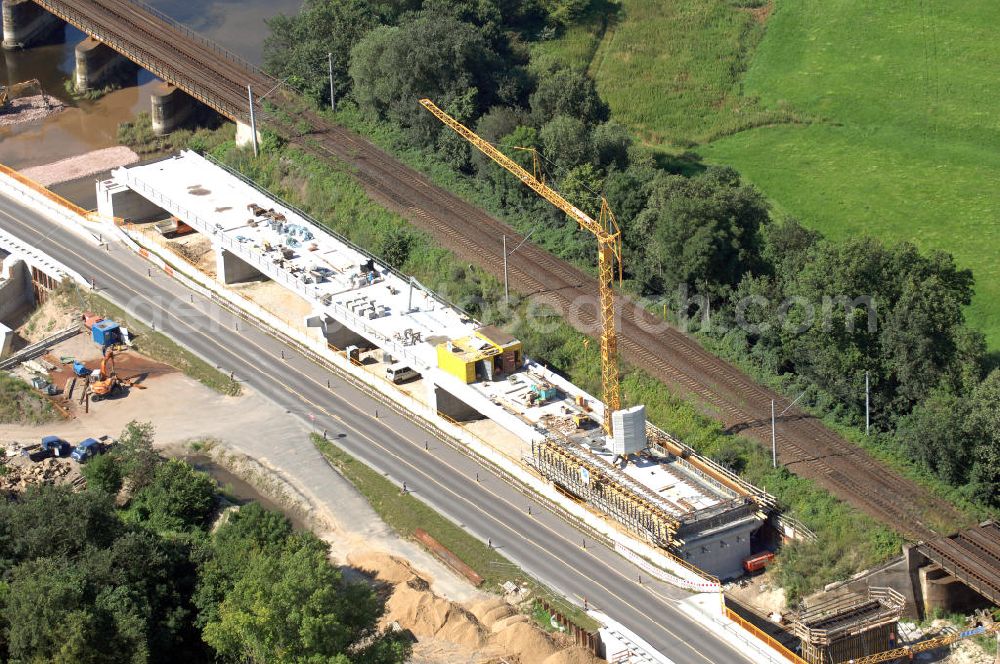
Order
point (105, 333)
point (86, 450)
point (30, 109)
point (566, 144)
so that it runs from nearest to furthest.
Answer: point (86, 450) → point (105, 333) → point (566, 144) → point (30, 109)

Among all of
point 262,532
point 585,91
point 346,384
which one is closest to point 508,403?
point 346,384

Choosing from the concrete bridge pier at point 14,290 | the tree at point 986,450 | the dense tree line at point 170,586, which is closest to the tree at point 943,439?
the tree at point 986,450

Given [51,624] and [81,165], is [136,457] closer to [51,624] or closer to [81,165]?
[51,624]

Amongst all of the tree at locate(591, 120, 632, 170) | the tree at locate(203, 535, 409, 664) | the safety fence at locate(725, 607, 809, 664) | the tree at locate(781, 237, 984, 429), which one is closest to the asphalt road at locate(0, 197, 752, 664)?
the safety fence at locate(725, 607, 809, 664)

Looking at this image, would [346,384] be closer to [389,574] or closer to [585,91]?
[389,574]

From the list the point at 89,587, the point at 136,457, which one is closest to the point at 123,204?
the point at 136,457

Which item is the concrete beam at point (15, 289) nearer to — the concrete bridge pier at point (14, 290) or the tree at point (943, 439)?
the concrete bridge pier at point (14, 290)
